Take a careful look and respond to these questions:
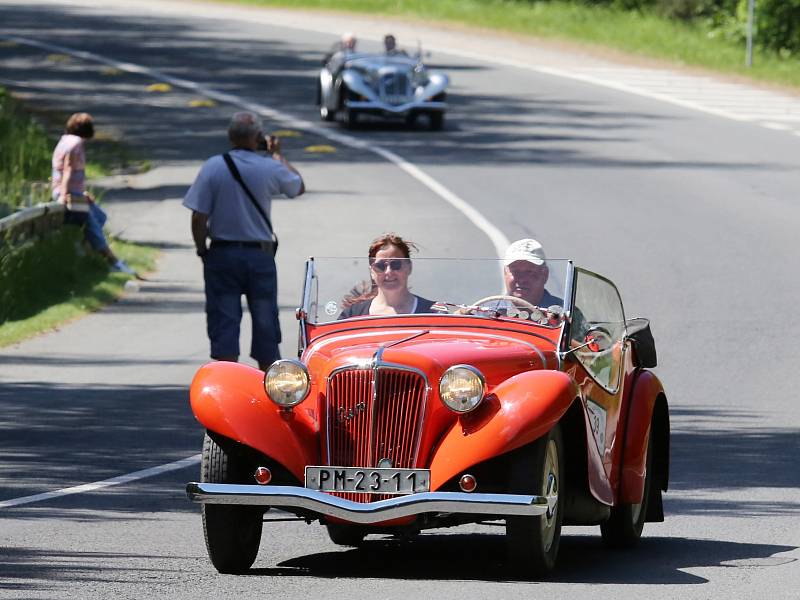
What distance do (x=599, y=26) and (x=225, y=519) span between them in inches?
1809

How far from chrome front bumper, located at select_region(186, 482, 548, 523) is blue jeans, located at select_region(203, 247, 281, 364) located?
229 inches

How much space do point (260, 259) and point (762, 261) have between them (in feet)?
32.9

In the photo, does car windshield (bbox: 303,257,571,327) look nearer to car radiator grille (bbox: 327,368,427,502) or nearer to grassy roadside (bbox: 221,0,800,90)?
car radiator grille (bbox: 327,368,427,502)

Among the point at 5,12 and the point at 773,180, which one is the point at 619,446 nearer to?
the point at 773,180

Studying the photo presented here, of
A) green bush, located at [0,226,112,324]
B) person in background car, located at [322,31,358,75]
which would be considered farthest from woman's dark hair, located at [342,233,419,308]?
person in background car, located at [322,31,358,75]

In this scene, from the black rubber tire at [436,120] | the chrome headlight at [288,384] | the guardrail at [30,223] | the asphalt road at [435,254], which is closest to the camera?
the chrome headlight at [288,384]

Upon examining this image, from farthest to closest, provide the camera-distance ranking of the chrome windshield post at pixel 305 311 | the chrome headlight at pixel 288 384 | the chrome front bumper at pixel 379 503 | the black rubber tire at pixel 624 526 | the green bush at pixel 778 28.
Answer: the green bush at pixel 778 28 → the black rubber tire at pixel 624 526 → the chrome windshield post at pixel 305 311 → the chrome headlight at pixel 288 384 → the chrome front bumper at pixel 379 503

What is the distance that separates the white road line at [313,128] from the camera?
25.7m

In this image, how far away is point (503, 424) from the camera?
328 inches

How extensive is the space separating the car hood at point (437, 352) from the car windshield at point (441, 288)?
380mm

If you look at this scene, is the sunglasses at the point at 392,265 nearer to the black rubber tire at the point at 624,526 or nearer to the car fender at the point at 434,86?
the black rubber tire at the point at 624,526

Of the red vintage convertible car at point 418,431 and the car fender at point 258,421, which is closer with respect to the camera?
the red vintage convertible car at point 418,431

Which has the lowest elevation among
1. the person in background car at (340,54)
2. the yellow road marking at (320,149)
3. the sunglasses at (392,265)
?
the yellow road marking at (320,149)

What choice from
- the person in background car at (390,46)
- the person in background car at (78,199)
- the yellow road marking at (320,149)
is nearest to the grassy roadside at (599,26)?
the person in background car at (390,46)
